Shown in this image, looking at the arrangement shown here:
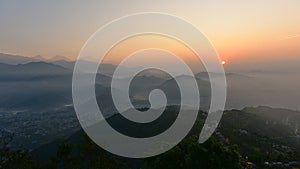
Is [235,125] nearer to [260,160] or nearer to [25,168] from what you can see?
[260,160]

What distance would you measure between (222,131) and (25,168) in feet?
296

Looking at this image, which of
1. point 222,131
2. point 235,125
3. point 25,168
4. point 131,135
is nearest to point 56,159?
point 25,168

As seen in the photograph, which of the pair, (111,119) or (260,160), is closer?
(260,160)

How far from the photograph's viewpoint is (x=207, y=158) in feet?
63.5

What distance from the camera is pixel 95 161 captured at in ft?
96.1

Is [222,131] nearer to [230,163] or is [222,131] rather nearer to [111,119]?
[111,119]

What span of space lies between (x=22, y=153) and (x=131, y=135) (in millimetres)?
76228

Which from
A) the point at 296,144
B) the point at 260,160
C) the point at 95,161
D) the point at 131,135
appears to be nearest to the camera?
the point at 95,161

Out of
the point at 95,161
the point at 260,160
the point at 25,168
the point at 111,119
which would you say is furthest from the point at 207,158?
the point at 111,119

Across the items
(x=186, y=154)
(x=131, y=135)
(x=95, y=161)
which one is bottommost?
(x=131, y=135)

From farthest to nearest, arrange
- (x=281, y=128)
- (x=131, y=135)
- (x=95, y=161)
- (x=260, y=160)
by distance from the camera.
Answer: (x=281, y=128)
(x=131, y=135)
(x=260, y=160)
(x=95, y=161)

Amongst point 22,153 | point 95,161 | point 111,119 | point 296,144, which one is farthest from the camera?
point 111,119

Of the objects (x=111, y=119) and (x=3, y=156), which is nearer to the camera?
(x=3, y=156)

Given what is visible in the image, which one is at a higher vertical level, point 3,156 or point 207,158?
point 207,158
